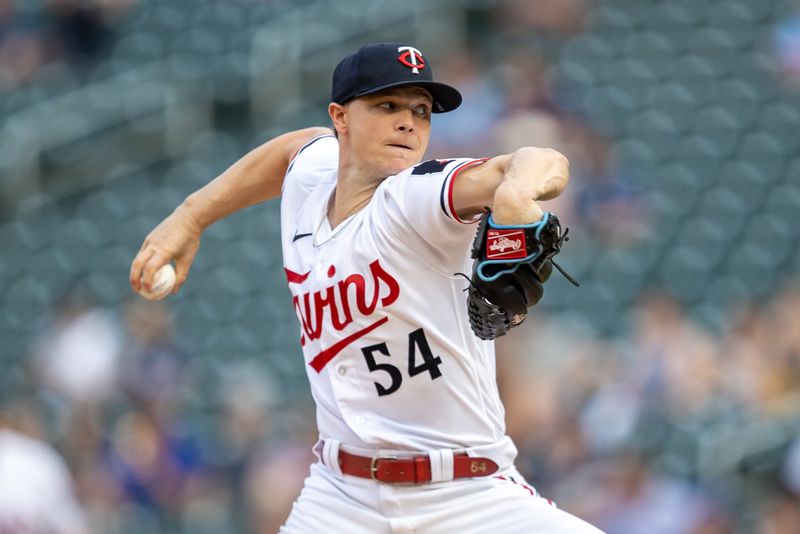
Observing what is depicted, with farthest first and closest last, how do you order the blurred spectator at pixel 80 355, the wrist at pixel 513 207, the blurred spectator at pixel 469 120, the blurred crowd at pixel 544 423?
the blurred spectator at pixel 469 120, the blurred spectator at pixel 80 355, the blurred crowd at pixel 544 423, the wrist at pixel 513 207

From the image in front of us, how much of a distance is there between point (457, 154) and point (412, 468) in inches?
201

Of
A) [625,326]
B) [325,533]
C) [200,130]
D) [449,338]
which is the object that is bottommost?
[325,533]

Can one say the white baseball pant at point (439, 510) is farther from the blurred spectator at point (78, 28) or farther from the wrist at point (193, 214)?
the blurred spectator at point (78, 28)

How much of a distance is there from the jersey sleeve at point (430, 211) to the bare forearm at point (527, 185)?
192 millimetres

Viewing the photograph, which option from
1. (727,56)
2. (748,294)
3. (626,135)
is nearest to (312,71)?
(626,135)

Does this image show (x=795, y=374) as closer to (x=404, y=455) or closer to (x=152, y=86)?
(x=404, y=455)

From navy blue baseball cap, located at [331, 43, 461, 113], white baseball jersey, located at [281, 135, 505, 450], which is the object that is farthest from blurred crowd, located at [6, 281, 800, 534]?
navy blue baseball cap, located at [331, 43, 461, 113]

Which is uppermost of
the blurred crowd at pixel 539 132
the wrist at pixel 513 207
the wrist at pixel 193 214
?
the blurred crowd at pixel 539 132

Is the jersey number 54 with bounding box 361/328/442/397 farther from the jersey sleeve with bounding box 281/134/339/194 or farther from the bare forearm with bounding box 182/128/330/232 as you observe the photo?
the bare forearm with bounding box 182/128/330/232

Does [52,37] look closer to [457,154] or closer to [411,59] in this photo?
[457,154]

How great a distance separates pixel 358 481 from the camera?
11.5 feet

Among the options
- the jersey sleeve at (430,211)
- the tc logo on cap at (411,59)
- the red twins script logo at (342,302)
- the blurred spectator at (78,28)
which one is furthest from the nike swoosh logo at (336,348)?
the blurred spectator at (78,28)

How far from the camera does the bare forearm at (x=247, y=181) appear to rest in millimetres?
4094

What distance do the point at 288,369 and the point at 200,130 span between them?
2208mm
